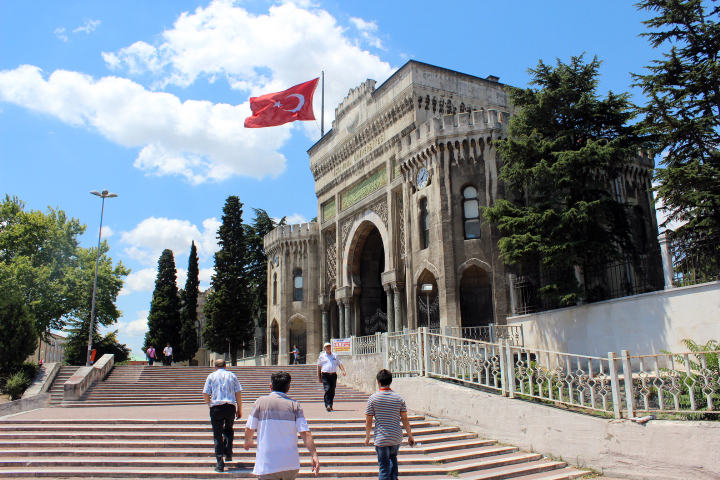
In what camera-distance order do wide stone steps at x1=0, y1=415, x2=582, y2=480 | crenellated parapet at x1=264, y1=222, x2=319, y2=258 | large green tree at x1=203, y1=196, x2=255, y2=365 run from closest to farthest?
wide stone steps at x1=0, y1=415, x2=582, y2=480 < crenellated parapet at x1=264, y1=222, x2=319, y2=258 < large green tree at x1=203, y1=196, x2=255, y2=365

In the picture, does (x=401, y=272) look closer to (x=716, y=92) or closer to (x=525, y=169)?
(x=525, y=169)

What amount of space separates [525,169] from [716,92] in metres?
5.02

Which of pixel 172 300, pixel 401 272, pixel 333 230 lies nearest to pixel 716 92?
pixel 401 272

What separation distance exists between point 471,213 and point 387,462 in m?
16.5

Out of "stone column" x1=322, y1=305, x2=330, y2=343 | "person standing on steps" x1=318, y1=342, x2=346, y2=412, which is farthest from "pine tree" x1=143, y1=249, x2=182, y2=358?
"person standing on steps" x1=318, y1=342, x2=346, y2=412

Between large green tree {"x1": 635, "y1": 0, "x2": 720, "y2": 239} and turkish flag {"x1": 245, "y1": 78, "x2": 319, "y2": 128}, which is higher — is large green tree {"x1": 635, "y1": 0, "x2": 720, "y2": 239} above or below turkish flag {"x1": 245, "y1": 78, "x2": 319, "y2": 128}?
below

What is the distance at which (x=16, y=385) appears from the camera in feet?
60.2

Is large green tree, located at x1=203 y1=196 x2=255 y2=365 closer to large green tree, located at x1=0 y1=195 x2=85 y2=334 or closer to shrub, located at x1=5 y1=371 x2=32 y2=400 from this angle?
large green tree, located at x1=0 y1=195 x2=85 y2=334

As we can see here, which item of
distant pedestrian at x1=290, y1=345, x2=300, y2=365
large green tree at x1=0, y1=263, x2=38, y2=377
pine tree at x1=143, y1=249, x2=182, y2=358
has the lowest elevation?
distant pedestrian at x1=290, y1=345, x2=300, y2=365

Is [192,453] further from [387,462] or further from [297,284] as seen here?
[297,284]

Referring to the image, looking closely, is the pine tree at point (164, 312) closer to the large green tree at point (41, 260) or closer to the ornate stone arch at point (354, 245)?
the large green tree at point (41, 260)

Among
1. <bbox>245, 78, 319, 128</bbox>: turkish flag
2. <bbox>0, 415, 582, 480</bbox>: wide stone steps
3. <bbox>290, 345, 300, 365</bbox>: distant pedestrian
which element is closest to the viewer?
<bbox>0, 415, 582, 480</bbox>: wide stone steps

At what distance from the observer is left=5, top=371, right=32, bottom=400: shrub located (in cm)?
1831

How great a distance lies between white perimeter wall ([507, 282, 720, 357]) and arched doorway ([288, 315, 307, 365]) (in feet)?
63.4
